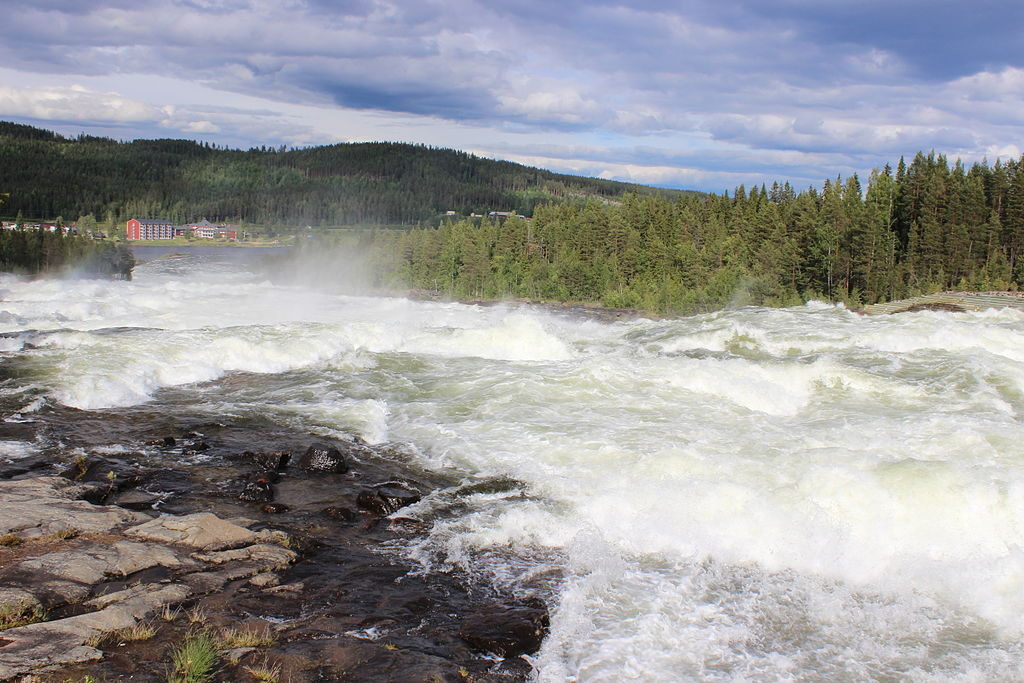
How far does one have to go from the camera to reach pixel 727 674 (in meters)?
8.14

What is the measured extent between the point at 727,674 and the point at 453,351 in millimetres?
22485

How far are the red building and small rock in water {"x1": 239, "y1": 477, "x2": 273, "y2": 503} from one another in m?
152

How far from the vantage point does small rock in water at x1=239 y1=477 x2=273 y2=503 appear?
42.4ft

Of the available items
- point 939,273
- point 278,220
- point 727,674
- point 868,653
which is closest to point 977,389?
point 868,653

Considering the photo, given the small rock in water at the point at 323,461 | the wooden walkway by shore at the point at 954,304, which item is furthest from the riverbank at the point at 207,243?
the small rock in water at the point at 323,461

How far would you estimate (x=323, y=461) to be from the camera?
588 inches

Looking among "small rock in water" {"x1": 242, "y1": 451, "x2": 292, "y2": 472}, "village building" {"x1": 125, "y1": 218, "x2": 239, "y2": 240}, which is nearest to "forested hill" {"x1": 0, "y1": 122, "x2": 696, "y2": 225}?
"village building" {"x1": 125, "y1": 218, "x2": 239, "y2": 240}

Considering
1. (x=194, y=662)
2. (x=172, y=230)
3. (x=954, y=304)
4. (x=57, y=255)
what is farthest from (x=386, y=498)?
(x=172, y=230)

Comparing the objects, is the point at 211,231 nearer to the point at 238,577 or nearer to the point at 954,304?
the point at 954,304

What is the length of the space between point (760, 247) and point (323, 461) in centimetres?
7357

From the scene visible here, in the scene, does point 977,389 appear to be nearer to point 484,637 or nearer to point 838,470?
point 838,470

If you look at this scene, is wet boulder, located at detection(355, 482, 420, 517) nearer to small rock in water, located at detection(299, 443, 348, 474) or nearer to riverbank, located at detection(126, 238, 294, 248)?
small rock in water, located at detection(299, 443, 348, 474)

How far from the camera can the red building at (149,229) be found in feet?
483

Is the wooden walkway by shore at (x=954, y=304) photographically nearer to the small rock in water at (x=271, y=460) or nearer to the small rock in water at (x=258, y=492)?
the small rock in water at (x=271, y=460)
